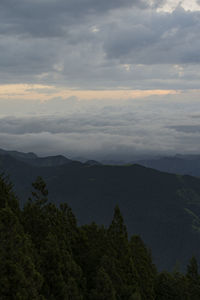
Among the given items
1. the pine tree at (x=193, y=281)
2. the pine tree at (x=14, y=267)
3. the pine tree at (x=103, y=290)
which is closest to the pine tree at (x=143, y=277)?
the pine tree at (x=103, y=290)

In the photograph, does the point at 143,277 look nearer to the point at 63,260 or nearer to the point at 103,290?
the point at 103,290

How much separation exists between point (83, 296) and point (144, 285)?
20.7 metres

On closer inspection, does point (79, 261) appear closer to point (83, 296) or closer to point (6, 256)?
point (83, 296)

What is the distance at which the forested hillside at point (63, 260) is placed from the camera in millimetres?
44469

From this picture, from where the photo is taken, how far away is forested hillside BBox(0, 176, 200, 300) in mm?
44469

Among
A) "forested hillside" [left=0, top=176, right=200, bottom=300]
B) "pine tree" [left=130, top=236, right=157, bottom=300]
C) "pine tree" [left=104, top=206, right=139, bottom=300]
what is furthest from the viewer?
"pine tree" [left=130, top=236, right=157, bottom=300]

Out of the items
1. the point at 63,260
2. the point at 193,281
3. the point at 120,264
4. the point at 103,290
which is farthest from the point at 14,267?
the point at 193,281

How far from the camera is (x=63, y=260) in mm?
60562

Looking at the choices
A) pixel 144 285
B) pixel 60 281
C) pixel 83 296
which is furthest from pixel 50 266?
pixel 144 285

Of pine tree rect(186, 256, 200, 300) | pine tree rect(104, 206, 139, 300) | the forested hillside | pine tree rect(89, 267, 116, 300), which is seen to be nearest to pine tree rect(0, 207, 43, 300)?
the forested hillside

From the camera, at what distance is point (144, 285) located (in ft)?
256

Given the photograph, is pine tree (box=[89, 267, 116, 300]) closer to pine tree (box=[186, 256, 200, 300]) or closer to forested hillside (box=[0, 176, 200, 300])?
forested hillside (box=[0, 176, 200, 300])

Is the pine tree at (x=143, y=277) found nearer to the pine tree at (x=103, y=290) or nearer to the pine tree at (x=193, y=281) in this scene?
the pine tree at (x=103, y=290)

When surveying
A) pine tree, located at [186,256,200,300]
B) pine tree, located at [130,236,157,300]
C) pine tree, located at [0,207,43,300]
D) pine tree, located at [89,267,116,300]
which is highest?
pine tree, located at [0,207,43,300]
